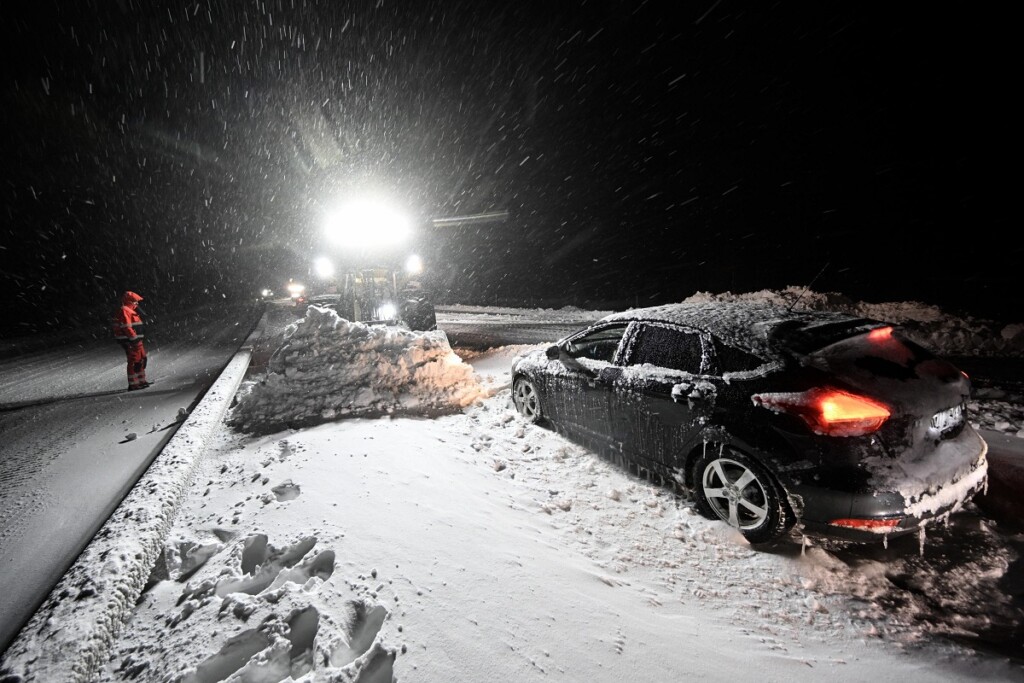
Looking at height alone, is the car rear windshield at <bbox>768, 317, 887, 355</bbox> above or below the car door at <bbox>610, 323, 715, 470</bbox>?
above

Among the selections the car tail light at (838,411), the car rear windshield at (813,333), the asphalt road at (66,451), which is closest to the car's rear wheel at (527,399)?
the car rear windshield at (813,333)

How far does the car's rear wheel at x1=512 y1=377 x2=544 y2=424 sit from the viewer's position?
5188mm

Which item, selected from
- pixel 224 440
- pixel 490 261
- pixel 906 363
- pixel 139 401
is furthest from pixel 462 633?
pixel 490 261

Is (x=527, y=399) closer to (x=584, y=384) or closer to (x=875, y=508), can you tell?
(x=584, y=384)

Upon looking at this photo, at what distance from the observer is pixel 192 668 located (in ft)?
6.37

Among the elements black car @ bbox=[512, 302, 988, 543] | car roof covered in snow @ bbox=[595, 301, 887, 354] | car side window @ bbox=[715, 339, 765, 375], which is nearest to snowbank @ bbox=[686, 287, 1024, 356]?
car roof covered in snow @ bbox=[595, 301, 887, 354]

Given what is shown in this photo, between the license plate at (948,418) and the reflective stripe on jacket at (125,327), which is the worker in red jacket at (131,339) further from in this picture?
the license plate at (948,418)

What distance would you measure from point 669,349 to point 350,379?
4.31m

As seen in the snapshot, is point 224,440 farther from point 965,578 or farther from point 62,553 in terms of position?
point 965,578

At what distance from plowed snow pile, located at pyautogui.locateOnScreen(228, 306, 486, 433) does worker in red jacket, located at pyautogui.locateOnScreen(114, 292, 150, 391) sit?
2.41 meters

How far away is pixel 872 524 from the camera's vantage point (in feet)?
8.80

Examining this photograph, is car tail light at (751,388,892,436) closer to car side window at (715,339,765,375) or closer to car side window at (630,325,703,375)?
car side window at (715,339,765,375)

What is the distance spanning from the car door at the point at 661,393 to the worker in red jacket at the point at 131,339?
8363 mm

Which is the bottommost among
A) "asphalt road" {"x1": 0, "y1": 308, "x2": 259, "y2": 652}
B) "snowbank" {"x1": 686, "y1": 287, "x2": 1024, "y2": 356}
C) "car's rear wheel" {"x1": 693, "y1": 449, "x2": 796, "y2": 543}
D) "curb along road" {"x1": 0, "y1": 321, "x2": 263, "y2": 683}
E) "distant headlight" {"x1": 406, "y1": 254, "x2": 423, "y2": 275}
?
"asphalt road" {"x1": 0, "y1": 308, "x2": 259, "y2": 652}
